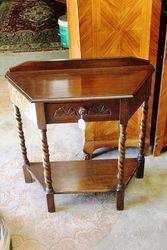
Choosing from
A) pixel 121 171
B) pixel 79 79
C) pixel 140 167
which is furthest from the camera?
pixel 140 167

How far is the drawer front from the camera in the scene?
1321 millimetres

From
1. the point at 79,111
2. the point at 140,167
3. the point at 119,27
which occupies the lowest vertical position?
the point at 140,167

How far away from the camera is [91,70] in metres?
1.47

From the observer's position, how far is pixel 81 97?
1.27 m

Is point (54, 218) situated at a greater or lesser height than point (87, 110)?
lesser

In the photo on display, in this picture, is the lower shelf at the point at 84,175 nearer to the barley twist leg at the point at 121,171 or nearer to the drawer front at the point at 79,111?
the barley twist leg at the point at 121,171

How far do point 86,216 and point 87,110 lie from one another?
59cm

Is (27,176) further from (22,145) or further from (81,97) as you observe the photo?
A: (81,97)

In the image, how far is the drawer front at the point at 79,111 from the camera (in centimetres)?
132

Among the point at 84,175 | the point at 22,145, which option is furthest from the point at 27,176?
the point at 84,175

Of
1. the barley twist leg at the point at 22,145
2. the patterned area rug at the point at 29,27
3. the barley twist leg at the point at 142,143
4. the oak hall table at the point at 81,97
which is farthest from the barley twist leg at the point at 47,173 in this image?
the patterned area rug at the point at 29,27

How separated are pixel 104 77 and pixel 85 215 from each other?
0.68m

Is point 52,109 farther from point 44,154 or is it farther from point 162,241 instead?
point 162,241

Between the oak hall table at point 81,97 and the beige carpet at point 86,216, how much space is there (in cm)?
8
